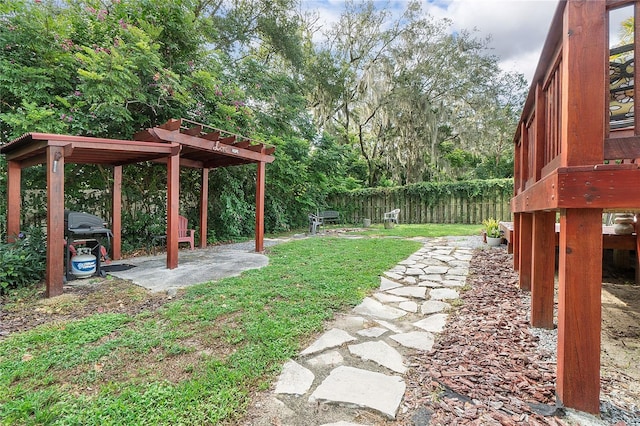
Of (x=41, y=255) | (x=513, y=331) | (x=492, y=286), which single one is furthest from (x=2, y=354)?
(x=492, y=286)

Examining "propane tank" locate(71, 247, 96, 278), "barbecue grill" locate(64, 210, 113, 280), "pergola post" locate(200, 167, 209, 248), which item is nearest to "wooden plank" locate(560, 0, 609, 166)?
"barbecue grill" locate(64, 210, 113, 280)

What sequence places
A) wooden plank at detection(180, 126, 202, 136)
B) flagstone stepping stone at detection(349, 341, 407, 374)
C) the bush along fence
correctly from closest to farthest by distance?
flagstone stepping stone at detection(349, 341, 407, 374)
wooden plank at detection(180, 126, 202, 136)
the bush along fence

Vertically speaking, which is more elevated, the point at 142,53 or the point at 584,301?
the point at 142,53

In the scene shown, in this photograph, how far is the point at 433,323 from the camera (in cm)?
248

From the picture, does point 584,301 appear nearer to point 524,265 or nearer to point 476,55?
point 524,265

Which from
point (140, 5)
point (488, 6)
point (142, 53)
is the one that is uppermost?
point (140, 5)

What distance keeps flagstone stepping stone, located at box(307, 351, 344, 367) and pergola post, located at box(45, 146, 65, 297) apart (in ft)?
10.1

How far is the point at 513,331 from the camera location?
2258mm

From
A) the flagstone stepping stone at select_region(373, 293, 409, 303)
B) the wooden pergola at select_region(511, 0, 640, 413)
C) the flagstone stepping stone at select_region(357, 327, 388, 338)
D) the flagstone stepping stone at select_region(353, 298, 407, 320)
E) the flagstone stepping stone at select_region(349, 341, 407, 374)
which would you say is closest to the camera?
the wooden pergola at select_region(511, 0, 640, 413)

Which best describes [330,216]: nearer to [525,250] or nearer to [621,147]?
[525,250]

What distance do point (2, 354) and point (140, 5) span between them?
6339 mm

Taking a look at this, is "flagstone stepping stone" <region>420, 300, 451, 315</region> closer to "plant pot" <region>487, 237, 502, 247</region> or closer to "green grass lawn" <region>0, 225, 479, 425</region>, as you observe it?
"green grass lawn" <region>0, 225, 479, 425</region>

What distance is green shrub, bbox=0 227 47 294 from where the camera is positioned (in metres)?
3.26

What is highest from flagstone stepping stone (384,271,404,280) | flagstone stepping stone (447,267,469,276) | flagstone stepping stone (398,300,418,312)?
flagstone stepping stone (447,267,469,276)
